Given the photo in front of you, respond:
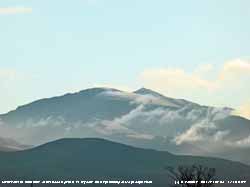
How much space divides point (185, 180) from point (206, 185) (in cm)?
432

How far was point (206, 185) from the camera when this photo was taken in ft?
431

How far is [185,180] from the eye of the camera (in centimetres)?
12925
